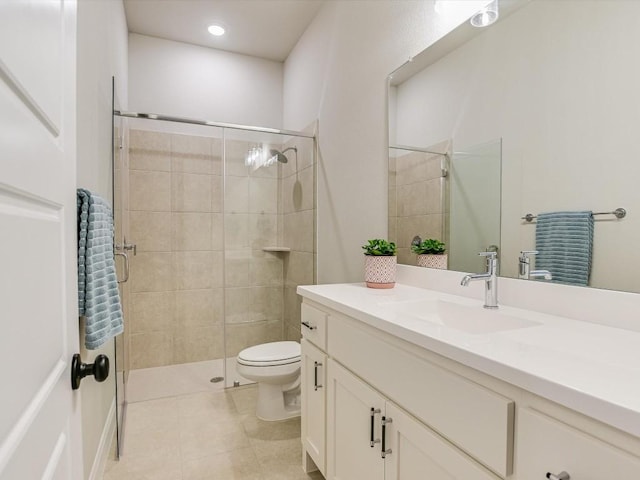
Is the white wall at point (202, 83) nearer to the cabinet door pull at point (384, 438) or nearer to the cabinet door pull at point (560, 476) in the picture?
the cabinet door pull at point (384, 438)

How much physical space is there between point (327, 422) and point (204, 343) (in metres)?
2.00

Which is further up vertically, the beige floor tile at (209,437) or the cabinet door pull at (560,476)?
the cabinet door pull at (560,476)

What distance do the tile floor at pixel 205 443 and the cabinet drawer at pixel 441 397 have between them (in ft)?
3.09

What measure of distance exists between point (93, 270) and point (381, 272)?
1.16m

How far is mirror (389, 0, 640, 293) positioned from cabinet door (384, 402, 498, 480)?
25.0 inches

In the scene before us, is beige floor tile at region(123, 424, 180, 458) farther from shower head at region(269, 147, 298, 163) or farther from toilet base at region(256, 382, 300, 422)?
shower head at region(269, 147, 298, 163)

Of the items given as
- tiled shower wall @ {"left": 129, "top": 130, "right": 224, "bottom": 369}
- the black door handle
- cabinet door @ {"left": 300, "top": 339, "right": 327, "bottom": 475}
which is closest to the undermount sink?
cabinet door @ {"left": 300, "top": 339, "right": 327, "bottom": 475}

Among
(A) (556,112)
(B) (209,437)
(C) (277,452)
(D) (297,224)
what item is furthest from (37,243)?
(D) (297,224)

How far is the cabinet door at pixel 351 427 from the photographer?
108 cm

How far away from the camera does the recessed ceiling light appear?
113 inches

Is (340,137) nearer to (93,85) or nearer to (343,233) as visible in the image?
(343,233)

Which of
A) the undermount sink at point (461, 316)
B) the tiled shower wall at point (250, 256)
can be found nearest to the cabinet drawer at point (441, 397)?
the undermount sink at point (461, 316)

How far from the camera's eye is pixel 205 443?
194cm

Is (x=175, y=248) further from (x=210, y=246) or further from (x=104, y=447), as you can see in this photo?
(x=104, y=447)
